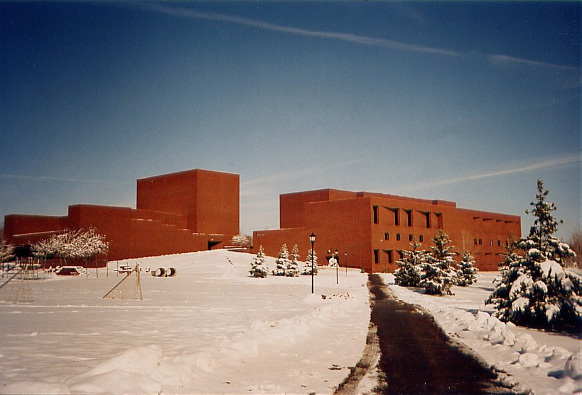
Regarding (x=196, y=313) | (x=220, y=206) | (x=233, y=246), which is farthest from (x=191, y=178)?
(x=196, y=313)

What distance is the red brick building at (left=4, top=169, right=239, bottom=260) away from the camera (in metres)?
74.4

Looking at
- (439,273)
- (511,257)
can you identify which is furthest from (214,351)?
(439,273)

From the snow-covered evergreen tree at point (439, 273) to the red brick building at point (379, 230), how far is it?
41.5 meters

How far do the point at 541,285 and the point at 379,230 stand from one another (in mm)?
62813

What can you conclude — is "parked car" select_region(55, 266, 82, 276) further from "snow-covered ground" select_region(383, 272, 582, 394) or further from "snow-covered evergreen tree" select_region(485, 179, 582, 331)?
"snow-covered evergreen tree" select_region(485, 179, 582, 331)

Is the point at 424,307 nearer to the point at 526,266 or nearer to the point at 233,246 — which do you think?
the point at 526,266

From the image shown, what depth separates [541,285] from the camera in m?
14.2

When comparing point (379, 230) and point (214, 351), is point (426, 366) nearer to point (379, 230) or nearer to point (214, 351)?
point (214, 351)

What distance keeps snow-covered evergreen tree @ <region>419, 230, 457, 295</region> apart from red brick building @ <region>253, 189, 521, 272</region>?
136 ft

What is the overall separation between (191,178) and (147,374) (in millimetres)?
88471

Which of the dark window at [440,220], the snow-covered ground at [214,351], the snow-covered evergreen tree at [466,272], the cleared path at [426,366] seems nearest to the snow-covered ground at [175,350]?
the snow-covered ground at [214,351]

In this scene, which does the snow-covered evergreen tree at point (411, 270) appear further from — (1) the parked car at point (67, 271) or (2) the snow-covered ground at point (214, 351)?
(1) the parked car at point (67, 271)

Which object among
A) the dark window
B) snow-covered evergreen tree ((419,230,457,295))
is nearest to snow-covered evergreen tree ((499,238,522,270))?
snow-covered evergreen tree ((419,230,457,295))

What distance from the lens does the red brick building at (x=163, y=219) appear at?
244ft
